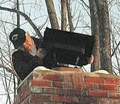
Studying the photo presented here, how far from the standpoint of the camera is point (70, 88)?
388 centimetres

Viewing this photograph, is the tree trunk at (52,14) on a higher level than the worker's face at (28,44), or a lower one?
higher

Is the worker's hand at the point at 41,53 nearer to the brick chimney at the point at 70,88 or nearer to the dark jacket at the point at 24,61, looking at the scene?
the dark jacket at the point at 24,61

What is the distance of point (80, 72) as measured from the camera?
13.4 ft

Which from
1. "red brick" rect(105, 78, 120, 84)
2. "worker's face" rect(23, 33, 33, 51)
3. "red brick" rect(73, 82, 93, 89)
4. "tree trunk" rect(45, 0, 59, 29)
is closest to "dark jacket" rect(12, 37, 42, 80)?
"worker's face" rect(23, 33, 33, 51)

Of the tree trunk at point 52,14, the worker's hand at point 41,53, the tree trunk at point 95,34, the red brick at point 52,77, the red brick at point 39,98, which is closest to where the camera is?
the red brick at point 39,98

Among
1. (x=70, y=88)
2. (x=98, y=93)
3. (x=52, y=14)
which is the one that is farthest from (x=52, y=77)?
(x=52, y=14)

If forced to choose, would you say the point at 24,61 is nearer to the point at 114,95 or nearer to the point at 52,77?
the point at 52,77

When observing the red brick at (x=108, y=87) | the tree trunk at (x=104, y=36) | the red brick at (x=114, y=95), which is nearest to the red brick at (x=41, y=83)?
the red brick at (x=108, y=87)

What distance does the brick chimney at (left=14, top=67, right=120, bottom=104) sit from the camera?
376 cm

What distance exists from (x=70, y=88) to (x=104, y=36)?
272 centimetres

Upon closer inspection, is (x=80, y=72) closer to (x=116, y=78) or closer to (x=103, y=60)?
(x=116, y=78)

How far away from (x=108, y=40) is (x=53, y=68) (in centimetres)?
239

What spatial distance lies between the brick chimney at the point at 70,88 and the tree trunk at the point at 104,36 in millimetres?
1996

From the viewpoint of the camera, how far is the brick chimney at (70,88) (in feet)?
12.3
